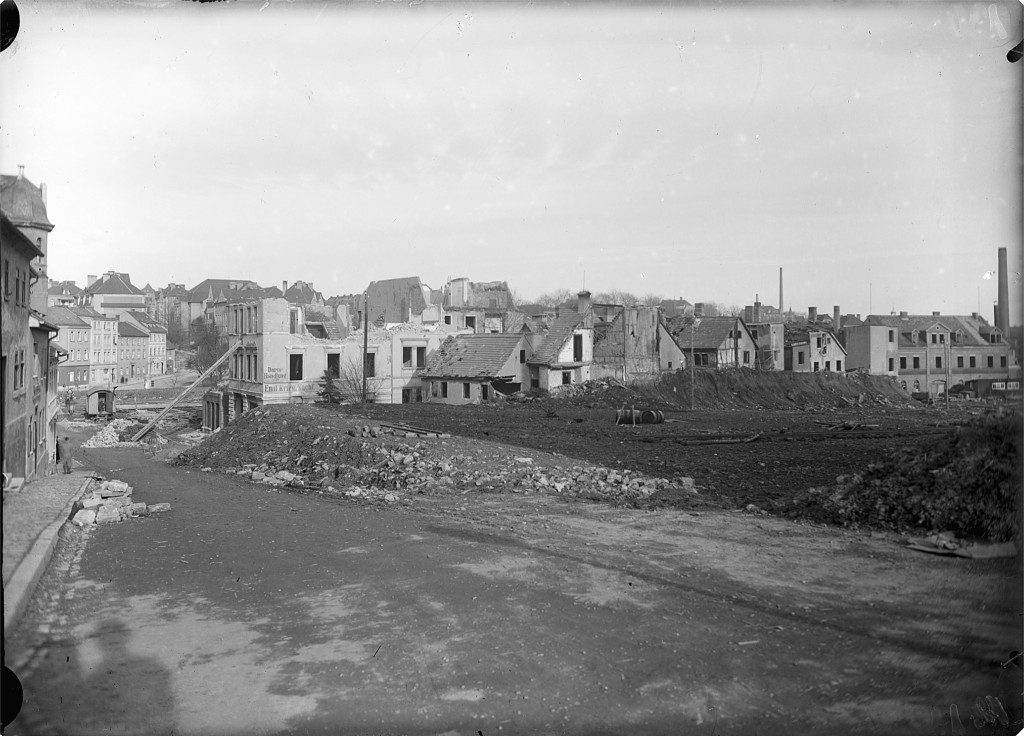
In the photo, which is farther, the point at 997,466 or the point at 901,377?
the point at 901,377

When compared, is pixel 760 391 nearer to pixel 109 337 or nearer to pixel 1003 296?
pixel 1003 296

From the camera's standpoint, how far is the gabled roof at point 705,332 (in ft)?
142

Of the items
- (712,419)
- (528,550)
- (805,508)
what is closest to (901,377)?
(712,419)

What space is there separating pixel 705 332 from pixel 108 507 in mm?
38358

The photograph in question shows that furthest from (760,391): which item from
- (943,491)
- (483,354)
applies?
(943,491)

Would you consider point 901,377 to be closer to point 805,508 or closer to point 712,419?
point 712,419

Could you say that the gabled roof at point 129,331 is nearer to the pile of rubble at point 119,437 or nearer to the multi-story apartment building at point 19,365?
the pile of rubble at point 119,437

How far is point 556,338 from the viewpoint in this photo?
1459 inches

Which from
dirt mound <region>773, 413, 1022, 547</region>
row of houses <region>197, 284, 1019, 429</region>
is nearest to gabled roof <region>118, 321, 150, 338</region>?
row of houses <region>197, 284, 1019, 429</region>

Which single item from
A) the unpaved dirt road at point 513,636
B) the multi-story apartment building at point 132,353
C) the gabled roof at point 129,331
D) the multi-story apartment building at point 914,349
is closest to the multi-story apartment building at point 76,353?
the multi-story apartment building at point 132,353

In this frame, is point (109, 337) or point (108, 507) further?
point (109, 337)

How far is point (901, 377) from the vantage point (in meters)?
48.1

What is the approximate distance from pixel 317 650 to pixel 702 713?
2.82m

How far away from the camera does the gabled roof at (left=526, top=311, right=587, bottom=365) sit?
36.4 meters
